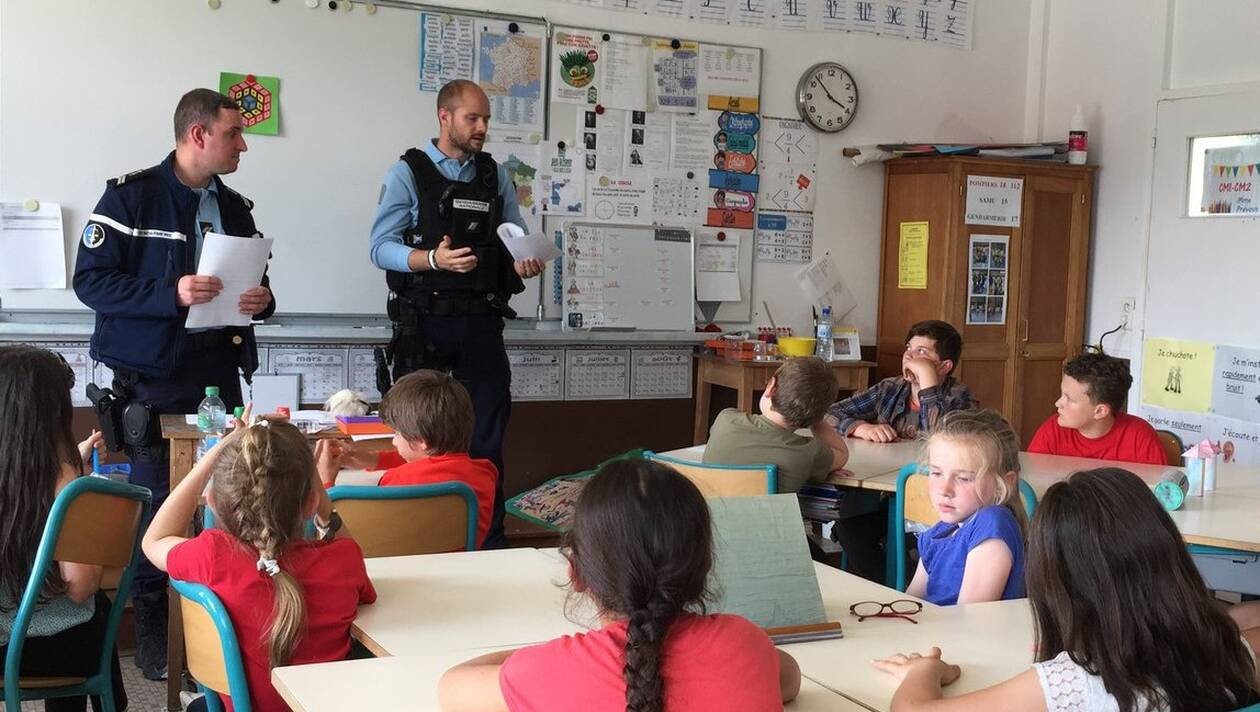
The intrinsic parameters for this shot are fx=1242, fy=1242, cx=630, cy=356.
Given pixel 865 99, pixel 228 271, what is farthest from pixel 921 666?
pixel 865 99

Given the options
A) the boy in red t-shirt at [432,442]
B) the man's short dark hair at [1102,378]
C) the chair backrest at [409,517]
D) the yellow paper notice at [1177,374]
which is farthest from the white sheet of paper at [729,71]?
the chair backrest at [409,517]

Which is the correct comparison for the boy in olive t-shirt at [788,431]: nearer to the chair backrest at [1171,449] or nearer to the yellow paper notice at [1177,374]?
the chair backrest at [1171,449]

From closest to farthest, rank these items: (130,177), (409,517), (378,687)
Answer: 1. (378,687)
2. (409,517)
3. (130,177)

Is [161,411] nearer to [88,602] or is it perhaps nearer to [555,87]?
[88,602]

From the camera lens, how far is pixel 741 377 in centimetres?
585

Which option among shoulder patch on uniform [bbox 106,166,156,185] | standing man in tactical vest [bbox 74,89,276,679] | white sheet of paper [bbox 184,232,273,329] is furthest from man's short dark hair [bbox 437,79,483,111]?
shoulder patch on uniform [bbox 106,166,156,185]

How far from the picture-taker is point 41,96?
488 cm

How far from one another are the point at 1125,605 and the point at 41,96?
4.60 m

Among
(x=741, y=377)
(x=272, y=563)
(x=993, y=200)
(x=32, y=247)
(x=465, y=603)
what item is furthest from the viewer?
(x=993, y=200)

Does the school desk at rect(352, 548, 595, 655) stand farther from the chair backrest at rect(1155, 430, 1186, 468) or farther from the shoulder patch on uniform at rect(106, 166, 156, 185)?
the chair backrest at rect(1155, 430, 1186, 468)

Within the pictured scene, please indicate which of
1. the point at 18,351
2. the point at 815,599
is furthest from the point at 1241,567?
the point at 18,351

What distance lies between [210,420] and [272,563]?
1.59 m

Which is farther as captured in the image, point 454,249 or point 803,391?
point 454,249

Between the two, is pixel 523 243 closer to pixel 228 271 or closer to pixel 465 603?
pixel 228 271
